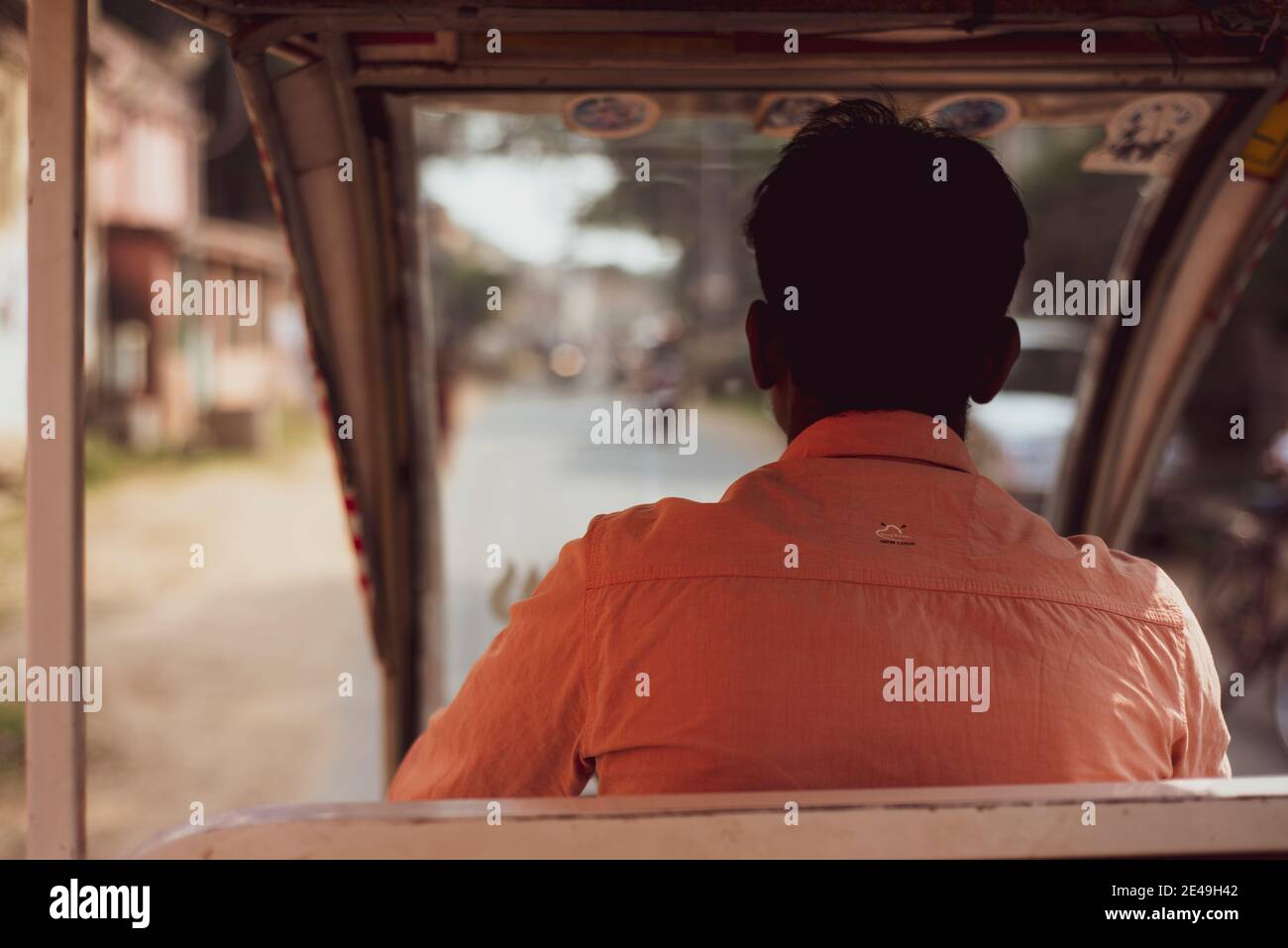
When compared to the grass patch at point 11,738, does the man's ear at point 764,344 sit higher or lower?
higher

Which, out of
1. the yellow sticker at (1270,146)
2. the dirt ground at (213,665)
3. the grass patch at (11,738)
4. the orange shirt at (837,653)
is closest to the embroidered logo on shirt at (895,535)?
the orange shirt at (837,653)

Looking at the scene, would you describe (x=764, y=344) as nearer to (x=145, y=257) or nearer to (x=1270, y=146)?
(x=1270, y=146)

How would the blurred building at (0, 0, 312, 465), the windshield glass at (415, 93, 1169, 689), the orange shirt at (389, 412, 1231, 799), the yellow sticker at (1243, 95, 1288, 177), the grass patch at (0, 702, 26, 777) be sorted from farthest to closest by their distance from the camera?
the blurred building at (0, 0, 312, 465) < the grass patch at (0, 702, 26, 777) < the windshield glass at (415, 93, 1169, 689) < the yellow sticker at (1243, 95, 1288, 177) < the orange shirt at (389, 412, 1231, 799)

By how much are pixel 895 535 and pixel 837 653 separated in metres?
0.14

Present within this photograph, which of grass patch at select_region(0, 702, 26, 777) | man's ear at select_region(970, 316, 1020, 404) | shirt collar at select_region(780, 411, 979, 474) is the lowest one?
grass patch at select_region(0, 702, 26, 777)

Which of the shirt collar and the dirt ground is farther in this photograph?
the dirt ground

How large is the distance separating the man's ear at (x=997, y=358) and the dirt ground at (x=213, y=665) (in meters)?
3.32

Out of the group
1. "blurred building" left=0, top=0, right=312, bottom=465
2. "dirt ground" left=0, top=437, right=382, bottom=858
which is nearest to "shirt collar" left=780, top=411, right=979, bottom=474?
"dirt ground" left=0, top=437, right=382, bottom=858

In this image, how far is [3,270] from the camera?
10602 millimetres

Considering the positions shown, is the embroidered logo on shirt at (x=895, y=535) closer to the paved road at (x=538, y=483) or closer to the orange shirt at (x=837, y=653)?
the orange shirt at (x=837, y=653)

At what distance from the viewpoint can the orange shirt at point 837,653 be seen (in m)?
1.12

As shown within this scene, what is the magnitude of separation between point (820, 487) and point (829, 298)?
0.23 metres

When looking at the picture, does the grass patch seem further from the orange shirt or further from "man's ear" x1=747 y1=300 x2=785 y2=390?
"man's ear" x1=747 y1=300 x2=785 y2=390

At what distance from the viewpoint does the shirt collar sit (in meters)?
1.26
